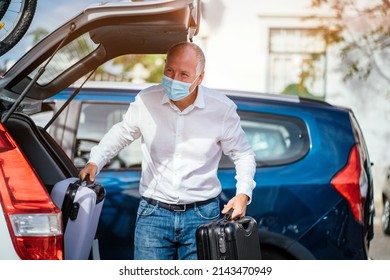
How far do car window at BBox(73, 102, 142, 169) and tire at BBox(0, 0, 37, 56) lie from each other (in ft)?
4.45

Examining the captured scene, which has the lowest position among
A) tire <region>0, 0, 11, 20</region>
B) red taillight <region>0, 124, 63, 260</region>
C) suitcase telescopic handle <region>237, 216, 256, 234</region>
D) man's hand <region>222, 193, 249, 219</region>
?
suitcase telescopic handle <region>237, 216, 256, 234</region>

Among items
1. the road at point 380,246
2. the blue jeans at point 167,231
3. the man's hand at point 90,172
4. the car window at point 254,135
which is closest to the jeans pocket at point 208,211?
the blue jeans at point 167,231

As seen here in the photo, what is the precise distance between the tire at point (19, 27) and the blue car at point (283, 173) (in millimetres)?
1273

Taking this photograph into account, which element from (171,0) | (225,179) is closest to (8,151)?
(171,0)

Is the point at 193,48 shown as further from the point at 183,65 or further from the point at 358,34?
the point at 358,34

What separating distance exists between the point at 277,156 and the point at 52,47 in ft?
6.88

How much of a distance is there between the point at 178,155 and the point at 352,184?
1.49m

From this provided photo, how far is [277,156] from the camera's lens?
491 centimetres

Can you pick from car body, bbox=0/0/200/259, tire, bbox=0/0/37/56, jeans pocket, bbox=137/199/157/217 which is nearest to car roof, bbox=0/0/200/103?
car body, bbox=0/0/200/259

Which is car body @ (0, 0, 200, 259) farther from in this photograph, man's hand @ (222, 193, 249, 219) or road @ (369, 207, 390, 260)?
road @ (369, 207, 390, 260)

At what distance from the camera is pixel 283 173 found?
477 centimetres

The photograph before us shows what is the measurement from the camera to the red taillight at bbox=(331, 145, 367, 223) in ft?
15.3

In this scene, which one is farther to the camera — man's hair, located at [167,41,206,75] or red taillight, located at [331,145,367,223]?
red taillight, located at [331,145,367,223]

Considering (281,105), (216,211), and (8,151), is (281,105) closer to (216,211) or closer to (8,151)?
(216,211)
